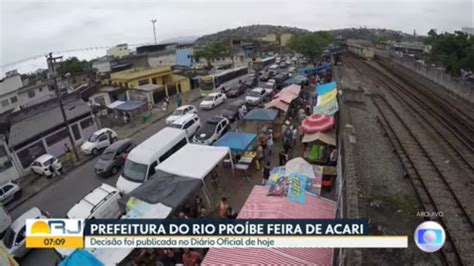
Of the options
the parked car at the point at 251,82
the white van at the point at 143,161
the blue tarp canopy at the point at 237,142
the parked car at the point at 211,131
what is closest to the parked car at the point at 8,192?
the white van at the point at 143,161

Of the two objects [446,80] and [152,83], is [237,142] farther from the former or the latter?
[152,83]

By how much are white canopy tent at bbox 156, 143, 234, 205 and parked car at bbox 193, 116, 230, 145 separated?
133 inches

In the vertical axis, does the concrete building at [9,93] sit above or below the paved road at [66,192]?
above

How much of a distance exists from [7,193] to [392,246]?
681 inches

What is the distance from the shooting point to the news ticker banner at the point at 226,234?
6.50m

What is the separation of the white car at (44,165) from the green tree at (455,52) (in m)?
32.4

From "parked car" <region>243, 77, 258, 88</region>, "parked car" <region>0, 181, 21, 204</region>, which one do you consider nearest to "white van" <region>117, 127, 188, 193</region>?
"parked car" <region>0, 181, 21, 204</region>

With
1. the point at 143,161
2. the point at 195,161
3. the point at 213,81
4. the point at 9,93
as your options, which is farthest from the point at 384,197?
the point at 9,93

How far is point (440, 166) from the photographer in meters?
10.6

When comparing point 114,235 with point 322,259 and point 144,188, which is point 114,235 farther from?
point 322,259

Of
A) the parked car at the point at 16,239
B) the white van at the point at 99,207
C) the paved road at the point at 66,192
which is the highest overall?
the white van at the point at 99,207

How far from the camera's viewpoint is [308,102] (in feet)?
83.2

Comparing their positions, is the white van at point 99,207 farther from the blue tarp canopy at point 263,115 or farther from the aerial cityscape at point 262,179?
the blue tarp canopy at point 263,115

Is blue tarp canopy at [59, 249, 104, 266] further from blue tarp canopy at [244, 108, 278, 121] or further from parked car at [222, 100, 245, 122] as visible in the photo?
parked car at [222, 100, 245, 122]
